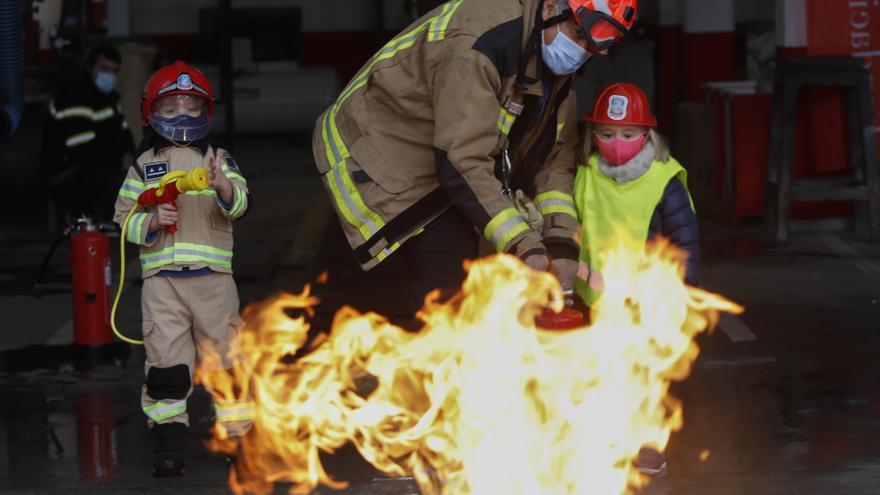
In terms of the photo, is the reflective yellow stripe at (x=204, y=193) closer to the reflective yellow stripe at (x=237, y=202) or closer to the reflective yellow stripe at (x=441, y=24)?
the reflective yellow stripe at (x=237, y=202)

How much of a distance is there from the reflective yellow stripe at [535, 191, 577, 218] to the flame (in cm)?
23

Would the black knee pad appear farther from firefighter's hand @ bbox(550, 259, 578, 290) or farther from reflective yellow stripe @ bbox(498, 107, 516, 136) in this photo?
reflective yellow stripe @ bbox(498, 107, 516, 136)

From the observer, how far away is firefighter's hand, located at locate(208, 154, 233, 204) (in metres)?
5.62

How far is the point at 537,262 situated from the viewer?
471 centimetres

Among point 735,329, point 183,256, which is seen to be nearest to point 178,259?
point 183,256

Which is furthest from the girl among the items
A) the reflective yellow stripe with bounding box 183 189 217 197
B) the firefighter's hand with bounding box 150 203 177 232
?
the firefighter's hand with bounding box 150 203 177 232

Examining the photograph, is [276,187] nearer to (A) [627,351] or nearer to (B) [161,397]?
(B) [161,397]

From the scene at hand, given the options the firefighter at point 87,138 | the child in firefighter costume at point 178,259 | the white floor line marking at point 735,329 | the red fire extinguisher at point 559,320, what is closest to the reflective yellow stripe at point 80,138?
the firefighter at point 87,138

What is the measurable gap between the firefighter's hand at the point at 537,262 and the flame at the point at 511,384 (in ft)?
0.06

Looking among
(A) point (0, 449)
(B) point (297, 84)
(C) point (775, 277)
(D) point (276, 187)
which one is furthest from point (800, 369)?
(B) point (297, 84)

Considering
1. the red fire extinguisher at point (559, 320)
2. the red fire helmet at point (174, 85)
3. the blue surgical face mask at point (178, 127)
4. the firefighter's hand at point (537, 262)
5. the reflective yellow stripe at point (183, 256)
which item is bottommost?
the red fire extinguisher at point (559, 320)

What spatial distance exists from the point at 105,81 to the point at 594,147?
5.43m

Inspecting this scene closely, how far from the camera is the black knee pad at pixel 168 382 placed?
583 centimetres

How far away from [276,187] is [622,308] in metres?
9.36
